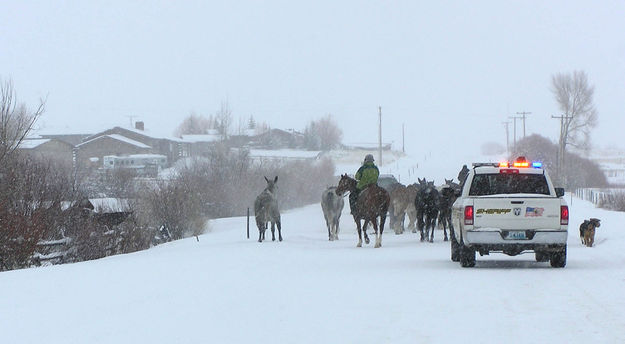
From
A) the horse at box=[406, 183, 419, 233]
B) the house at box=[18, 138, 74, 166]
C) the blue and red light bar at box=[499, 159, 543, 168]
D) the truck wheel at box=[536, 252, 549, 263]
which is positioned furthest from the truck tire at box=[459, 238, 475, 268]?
the house at box=[18, 138, 74, 166]

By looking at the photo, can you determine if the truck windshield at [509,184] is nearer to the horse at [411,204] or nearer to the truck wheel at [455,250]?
the truck wheel at [455,250]

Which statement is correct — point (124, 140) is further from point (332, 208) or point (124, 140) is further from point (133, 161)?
point (332, 208)

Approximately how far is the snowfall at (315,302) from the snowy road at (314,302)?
15 millimetres

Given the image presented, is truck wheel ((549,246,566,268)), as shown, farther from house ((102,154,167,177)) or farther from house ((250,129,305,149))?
house ((250,129,305,149))

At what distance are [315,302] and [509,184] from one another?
6.83 meters

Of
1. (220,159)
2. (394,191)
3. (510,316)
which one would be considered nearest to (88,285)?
(510,316)

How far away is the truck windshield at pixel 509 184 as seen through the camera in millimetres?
17188

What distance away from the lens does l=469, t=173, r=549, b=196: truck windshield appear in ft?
56.4

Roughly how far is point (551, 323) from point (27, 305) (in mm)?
6384

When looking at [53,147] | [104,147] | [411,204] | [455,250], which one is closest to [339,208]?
[411,204]

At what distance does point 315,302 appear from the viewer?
1177 centimetres

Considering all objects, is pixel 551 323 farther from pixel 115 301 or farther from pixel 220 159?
pixel 220 159

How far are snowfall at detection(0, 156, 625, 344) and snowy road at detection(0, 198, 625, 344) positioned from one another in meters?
0.02

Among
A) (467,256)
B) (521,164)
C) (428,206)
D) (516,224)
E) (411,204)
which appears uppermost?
(521,164)
